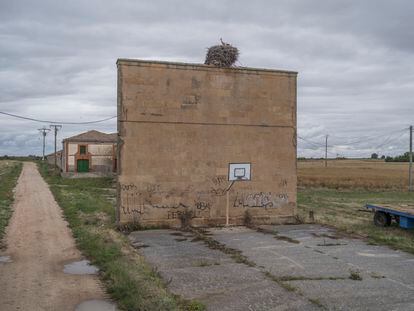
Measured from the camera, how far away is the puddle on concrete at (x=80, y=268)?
10586mm

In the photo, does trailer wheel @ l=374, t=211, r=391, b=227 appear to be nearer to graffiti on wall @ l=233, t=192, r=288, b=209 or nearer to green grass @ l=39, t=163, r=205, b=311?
graffiti on wall @ l=233, t=192, r=288, b=209

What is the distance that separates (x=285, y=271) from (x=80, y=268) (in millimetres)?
4486

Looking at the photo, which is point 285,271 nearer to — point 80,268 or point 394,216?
point 80,268

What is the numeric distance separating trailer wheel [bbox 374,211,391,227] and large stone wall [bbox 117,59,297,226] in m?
3.43

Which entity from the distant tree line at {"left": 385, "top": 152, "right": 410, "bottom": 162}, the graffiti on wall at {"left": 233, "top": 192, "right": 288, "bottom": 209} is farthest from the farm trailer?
the distant tree line at {"left": 385, "top": 152, "right": 410, "bottom": 162}

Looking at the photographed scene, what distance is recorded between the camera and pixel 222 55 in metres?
17.8

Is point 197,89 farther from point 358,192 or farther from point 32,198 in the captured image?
point 358,192

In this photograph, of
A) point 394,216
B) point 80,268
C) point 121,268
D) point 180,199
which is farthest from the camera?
point 394,216

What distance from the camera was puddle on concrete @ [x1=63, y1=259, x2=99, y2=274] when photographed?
10586 mm

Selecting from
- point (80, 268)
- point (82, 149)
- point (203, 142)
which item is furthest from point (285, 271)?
point (82, 149)

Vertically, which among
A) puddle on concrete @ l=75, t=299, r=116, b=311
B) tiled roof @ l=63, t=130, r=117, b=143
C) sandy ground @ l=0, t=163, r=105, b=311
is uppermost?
tiled roof @ l=63, t=130, r=117, b=143

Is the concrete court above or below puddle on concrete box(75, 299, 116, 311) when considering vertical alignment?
above

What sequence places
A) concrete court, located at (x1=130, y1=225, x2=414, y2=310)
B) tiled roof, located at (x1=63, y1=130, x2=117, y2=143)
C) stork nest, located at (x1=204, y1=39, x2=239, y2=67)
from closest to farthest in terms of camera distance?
concrete court, located at (x1=130, y1=225, x2=414, y2=310), stork nest, located at (x1=204, y1=39, x2=239, y2=67), tiled roof, located at (x1=63, y1=130, x2=117, y2=143)

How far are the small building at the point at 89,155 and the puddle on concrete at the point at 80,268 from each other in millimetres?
42288
